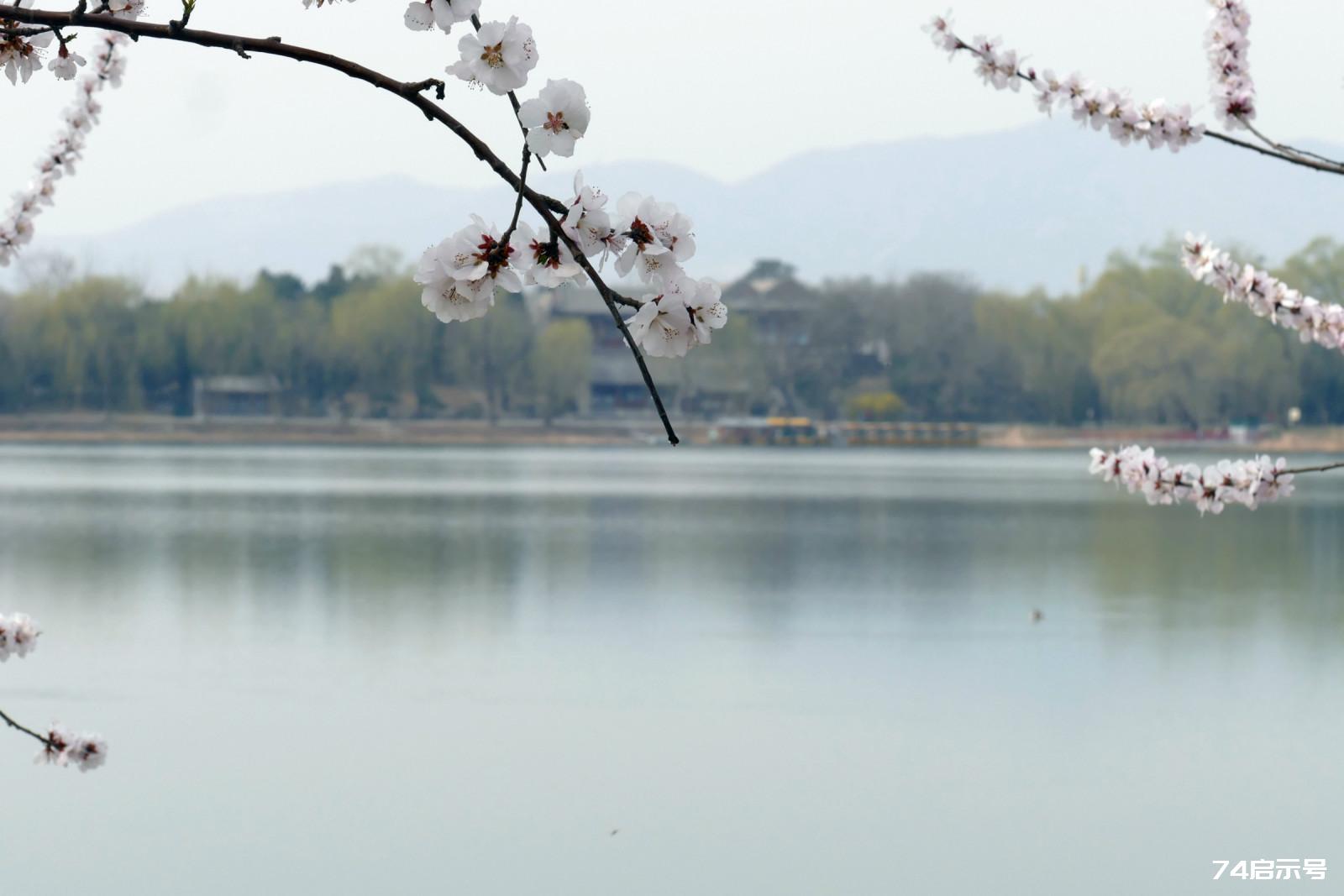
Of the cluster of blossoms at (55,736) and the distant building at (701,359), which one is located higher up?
the distant building at (701,359)

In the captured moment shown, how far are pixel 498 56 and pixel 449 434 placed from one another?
58.9 meters

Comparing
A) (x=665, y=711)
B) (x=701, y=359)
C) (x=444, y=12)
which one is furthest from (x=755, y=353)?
(x=444, y=12)

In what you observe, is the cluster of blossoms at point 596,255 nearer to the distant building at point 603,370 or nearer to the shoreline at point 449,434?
the shoreline at point 449,434

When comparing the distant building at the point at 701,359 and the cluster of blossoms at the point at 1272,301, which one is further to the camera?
the distant building at the point at 701,359

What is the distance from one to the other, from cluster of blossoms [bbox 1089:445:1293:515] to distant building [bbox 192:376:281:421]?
54702 mm

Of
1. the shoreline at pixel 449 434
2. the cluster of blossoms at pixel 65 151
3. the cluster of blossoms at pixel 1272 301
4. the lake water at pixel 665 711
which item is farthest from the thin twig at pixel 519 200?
the shoreline at pixel 449 434

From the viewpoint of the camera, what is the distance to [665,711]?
34.4 feet

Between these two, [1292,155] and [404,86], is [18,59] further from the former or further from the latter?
[1292,155]

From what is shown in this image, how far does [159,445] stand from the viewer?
58.8m

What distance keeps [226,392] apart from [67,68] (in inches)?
2296

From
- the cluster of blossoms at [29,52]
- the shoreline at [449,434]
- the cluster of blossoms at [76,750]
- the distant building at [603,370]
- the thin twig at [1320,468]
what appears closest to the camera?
the cluster of blossoms at [29,52]

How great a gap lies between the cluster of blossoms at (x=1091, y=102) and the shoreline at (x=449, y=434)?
2039 inches

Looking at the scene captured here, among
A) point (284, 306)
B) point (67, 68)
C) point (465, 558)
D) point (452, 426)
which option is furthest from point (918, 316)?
point (67, 68)

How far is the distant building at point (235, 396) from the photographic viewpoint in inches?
2264
